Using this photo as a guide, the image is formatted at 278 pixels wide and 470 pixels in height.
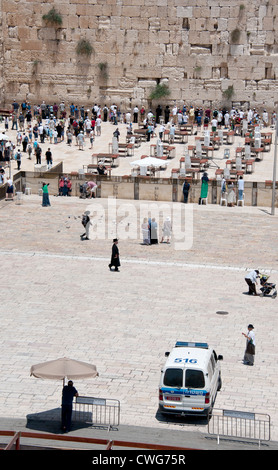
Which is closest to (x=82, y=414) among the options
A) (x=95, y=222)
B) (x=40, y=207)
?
(x=95, y=222)

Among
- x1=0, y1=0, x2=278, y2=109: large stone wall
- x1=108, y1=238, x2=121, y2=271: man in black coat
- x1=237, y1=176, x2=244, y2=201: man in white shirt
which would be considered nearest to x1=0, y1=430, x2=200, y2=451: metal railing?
x1=108, y1=238, x2=121, y2=271: man in black coat

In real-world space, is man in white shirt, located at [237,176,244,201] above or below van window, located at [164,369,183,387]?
above

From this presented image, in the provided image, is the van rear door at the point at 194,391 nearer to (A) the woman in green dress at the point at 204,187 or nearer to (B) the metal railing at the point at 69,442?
(B) the metal railing at the point at 69,442

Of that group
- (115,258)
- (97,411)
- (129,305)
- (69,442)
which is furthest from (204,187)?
(69,442)

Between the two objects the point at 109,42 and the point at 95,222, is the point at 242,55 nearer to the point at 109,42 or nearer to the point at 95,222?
the point at 109,42

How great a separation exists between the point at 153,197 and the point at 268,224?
4.84m

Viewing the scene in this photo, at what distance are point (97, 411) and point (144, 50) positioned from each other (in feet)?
116

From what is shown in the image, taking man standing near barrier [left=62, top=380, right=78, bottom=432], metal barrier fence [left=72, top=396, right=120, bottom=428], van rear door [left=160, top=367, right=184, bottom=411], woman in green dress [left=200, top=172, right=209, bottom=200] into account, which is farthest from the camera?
woman in green dress [left=200, top=172, right=209, bottom=200]

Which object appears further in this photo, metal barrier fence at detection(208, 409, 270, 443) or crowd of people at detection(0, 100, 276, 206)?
crowd of people at detection(0, 100, 276, 206)

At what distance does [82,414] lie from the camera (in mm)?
17484

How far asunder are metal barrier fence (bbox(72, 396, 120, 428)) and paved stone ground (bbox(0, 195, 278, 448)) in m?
0.20

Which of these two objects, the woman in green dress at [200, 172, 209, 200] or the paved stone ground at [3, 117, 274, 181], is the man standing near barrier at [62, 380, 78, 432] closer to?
the woman in green dress at [200, 172, 209, 200]

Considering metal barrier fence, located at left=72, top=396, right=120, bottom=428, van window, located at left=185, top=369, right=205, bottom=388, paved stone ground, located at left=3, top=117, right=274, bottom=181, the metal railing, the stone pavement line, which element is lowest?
metal barrier fence, located at left=72, top=396, right=120, bottom=428

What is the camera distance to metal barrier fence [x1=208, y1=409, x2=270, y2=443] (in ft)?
53.6
